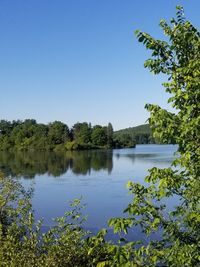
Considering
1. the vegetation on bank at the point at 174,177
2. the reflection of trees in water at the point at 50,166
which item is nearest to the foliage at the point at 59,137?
the reflection of trees in water at the point at 50,166

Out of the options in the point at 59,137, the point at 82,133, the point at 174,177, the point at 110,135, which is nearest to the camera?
the point at 174,177

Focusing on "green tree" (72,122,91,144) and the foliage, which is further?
"green tree" (72,122,91,144)

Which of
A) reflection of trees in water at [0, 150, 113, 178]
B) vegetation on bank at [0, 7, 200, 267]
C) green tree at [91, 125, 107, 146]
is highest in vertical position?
green tree at [91, 125, 107, 146]

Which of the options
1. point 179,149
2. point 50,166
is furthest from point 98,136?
point 179,149

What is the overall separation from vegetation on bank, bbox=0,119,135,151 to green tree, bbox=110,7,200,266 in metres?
131

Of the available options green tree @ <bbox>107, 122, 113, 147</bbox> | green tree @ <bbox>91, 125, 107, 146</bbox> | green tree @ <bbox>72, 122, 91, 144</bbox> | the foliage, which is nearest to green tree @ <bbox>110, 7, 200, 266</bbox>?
the foliage

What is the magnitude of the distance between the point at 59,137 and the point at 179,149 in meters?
140

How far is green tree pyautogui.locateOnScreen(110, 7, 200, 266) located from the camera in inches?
255

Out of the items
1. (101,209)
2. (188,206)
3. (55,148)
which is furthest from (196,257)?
(55,148)

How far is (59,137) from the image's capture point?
5758 inches

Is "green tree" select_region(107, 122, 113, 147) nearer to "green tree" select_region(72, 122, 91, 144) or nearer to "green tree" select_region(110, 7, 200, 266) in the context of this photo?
"green tree" select_region(72, 122, 91, 144)

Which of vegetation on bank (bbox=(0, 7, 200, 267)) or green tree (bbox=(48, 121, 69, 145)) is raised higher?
green tree (bbox=(48, 121, 69, 145))

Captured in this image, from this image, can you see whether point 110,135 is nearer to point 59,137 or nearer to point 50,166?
point 59,137

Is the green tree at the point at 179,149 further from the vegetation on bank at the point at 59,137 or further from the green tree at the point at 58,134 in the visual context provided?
the green tree at the point at 58,134
